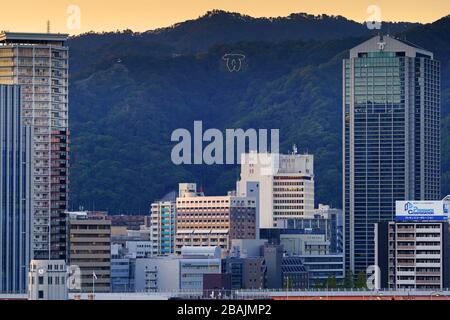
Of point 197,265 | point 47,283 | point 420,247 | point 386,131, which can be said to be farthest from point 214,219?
point 47,283

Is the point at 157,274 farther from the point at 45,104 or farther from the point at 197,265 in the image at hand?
the point at 45,104

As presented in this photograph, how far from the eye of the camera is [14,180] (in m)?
61.3

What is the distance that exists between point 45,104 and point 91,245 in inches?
289

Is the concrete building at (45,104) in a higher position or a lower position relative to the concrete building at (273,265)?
higher

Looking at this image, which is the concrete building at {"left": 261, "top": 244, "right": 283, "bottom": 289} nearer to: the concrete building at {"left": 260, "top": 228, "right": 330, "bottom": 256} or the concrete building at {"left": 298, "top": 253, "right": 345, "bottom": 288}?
the concrete building at {"left": 298, "top": 253, "right": 345, "bottom": 288}

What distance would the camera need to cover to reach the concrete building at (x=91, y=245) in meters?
61.1

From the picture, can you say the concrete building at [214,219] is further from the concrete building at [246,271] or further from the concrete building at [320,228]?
the concrete building at [246,271]

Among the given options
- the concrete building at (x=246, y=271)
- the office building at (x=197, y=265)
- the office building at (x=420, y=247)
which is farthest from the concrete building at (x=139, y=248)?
the office building at (x=420, y=247)

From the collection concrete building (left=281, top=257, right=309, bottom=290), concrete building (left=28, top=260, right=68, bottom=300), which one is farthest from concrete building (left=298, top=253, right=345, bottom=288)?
concrete building (left=28, top=260, right=68, bottom=300)

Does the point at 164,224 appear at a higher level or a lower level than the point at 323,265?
higher

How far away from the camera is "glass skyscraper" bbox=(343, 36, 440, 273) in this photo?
3103 inches

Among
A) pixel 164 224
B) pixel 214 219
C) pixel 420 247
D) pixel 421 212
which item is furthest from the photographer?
pixel 164 224

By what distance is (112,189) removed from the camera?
7319cm

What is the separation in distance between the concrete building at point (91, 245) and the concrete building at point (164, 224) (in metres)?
12.0
